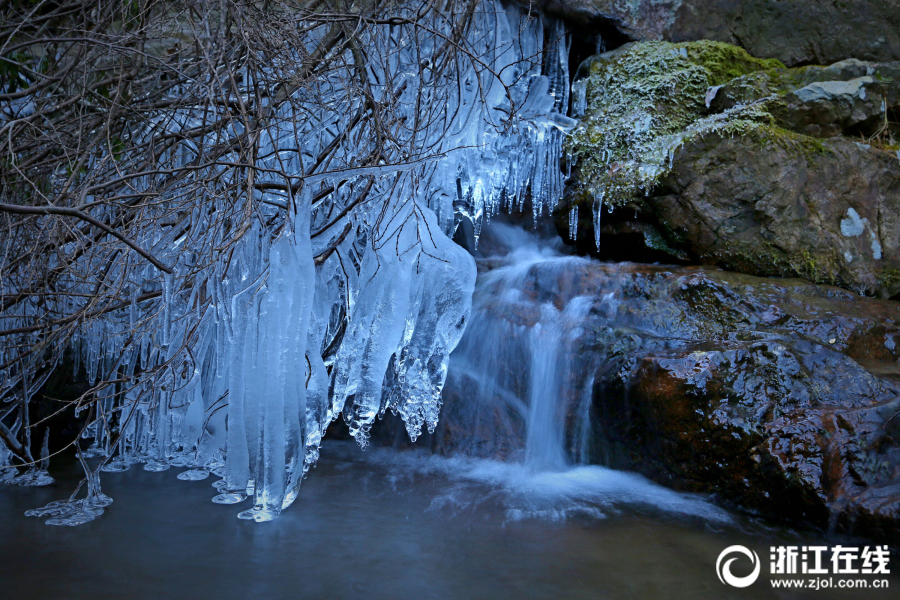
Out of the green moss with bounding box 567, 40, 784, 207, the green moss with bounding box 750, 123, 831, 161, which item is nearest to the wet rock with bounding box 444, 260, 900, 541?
the green moss with bounding box 567, 40, 784, 207

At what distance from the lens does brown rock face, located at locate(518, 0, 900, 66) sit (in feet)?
20.2

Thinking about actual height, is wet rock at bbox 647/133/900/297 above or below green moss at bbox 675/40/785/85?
below

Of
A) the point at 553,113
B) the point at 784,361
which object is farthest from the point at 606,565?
the point at 553,113

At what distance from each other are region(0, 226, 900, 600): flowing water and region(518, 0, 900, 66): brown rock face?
11.0 ft

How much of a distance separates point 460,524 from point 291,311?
4.41 ft

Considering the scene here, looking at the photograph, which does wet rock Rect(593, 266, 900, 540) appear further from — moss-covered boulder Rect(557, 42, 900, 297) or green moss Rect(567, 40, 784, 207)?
green moss Rect(567, 40, 784, 207)

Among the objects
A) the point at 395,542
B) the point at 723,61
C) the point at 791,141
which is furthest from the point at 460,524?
the point at 723,61

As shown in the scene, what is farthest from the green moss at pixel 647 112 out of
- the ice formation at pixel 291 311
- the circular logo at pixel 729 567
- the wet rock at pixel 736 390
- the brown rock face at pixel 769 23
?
the circular logo at pixel 729 567

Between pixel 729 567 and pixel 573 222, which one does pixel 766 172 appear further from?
pixel 729 567

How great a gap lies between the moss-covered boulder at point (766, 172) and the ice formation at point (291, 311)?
1503 millimetres

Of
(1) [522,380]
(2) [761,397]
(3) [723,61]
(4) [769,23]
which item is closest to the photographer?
(2) [761,397]

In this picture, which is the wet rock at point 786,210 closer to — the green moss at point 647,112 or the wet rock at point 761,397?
the green moss at point 647,112

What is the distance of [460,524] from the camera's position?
3.20 metres

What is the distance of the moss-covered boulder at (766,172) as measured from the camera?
194 inches
